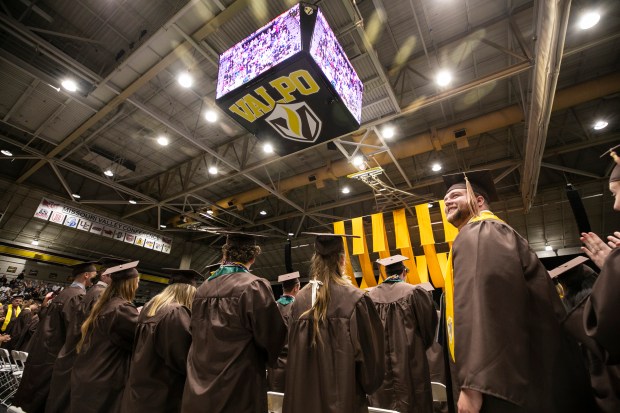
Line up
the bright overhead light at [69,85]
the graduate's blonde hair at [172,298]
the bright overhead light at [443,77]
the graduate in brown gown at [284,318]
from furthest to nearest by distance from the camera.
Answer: the bright overhead light at [69,85] < the bright overhead light at [443,77] < the graduate in brown gown at [284,318] < the graduate's blonde hair at [172,298]

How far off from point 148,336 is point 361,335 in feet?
6.38

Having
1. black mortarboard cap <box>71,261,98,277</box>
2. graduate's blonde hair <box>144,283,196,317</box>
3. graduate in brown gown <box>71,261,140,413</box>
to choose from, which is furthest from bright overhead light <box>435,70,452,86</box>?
black mortarboard cap <box>71,261,98,277</box>

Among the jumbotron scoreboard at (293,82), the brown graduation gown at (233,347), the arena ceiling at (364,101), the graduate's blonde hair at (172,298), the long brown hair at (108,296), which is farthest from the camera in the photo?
the arena ceiling at (364,101)

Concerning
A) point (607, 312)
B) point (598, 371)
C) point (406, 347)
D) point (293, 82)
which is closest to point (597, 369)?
point (598, 371)

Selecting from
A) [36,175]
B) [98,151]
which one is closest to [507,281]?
[98,151]

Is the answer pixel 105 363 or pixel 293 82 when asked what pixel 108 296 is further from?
pixel 293 82

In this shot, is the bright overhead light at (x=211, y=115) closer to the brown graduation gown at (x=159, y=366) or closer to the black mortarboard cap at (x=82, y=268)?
the black mortarboard cap at (x=82, y=268)

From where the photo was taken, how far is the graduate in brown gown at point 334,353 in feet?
6.37

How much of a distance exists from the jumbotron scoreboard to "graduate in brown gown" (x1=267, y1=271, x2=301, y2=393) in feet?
8.21

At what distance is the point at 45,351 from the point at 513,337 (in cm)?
555

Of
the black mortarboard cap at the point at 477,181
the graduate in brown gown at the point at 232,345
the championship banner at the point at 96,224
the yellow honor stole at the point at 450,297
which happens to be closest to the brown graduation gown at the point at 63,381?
the graduate in brown gown at the point at 232,345

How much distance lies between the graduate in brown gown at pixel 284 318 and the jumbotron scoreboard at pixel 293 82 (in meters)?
2.50

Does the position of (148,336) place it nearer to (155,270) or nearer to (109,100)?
(109,100)

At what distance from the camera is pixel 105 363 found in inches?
117
